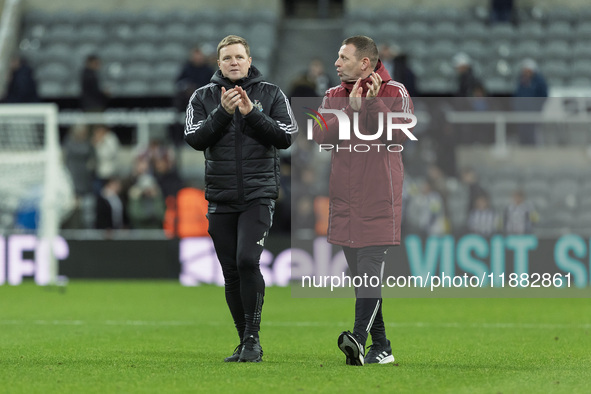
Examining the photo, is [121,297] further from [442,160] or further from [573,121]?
[573,121]

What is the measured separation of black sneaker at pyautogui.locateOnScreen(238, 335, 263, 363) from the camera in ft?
23.4

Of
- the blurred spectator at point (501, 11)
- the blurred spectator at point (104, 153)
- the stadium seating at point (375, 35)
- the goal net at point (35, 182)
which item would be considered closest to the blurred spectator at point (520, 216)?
the blurred spectator at point (104, 153)

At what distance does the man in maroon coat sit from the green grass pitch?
22.5 inches

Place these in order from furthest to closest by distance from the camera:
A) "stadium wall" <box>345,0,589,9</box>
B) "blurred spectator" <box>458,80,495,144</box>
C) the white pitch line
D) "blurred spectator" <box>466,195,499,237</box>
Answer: "stadium wall" <box>345,0,589,9</box> → "blurred spectator" <box>458,80,495,144</box> → "blurred spectator" <box>466,195,499,237</box> → the white pitch line

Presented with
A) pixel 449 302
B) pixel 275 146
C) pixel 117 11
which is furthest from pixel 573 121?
pixel 117 11

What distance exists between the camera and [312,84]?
54.1 ft

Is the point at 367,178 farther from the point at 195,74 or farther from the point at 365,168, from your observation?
the point at 195,74

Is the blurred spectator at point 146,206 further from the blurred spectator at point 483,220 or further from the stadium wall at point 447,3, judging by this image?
the stadium wall at point 447,3

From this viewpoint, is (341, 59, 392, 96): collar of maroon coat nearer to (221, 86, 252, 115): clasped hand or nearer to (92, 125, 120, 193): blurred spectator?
(221, 86, 252, 115): clasped hand

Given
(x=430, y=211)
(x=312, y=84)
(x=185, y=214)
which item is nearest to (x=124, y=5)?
(x=312, y=84)

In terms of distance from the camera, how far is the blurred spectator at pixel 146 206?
16172mm

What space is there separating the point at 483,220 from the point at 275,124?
7683 mm

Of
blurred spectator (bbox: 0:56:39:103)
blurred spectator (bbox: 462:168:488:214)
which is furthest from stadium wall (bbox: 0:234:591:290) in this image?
blurred spectator (bbox: 0:56:39:103)

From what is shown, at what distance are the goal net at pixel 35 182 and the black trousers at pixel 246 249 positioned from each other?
315 inches
